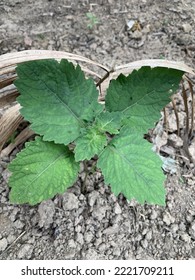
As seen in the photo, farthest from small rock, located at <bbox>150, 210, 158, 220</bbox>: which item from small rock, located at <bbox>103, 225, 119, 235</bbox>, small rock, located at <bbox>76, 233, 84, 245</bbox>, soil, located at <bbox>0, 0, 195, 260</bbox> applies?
small rock, located at <bbox>76, 233, 84, 245</bbox>

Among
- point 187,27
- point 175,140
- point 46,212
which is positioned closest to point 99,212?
point 46,212

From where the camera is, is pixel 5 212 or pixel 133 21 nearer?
pixel 5 212

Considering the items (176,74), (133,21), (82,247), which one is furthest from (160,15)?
(82,247)

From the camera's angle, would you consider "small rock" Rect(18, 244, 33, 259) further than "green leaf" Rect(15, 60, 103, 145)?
Yes

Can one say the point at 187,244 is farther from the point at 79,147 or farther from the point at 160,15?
the point at 160,15

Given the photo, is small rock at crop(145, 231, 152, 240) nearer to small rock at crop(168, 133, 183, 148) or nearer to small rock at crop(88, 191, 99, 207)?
small rock at crop(88, 191, 99, 207)
